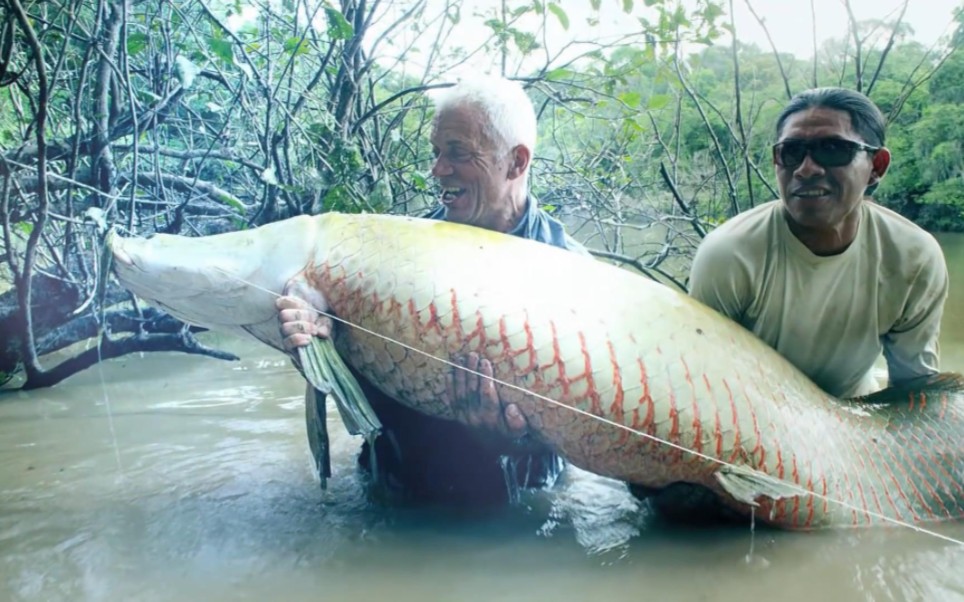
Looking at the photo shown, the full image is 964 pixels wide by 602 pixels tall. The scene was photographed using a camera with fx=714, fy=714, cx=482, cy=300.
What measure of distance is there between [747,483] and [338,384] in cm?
106

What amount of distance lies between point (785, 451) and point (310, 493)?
1.41 meters

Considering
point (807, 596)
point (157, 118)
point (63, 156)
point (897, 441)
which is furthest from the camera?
point (157, 118)

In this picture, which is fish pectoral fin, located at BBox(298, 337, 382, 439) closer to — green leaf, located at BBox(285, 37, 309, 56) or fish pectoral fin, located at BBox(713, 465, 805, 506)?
fish pectoral fin, located at BBox(713, 465, 805, 506)

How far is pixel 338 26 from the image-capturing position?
3.12m

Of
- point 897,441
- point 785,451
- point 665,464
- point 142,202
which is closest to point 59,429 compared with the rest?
point 142,202

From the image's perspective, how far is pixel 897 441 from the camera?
6.57 feet

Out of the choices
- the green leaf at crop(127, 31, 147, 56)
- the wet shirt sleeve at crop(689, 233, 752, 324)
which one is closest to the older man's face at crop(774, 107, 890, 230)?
the wet shirt sleeve at crop(689, 233, 752, 324)

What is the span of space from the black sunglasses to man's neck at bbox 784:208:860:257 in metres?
0.18

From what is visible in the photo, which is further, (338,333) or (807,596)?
(338,333)

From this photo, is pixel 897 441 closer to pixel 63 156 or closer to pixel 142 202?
pixel 142 202

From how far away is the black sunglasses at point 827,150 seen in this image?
6.57ft

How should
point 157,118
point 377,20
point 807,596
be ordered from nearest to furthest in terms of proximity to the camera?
1. point 807,596
2. point 157,118
3. point 377,20

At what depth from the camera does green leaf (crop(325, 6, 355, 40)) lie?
304 cm

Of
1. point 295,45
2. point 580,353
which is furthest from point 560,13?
point 580,353
